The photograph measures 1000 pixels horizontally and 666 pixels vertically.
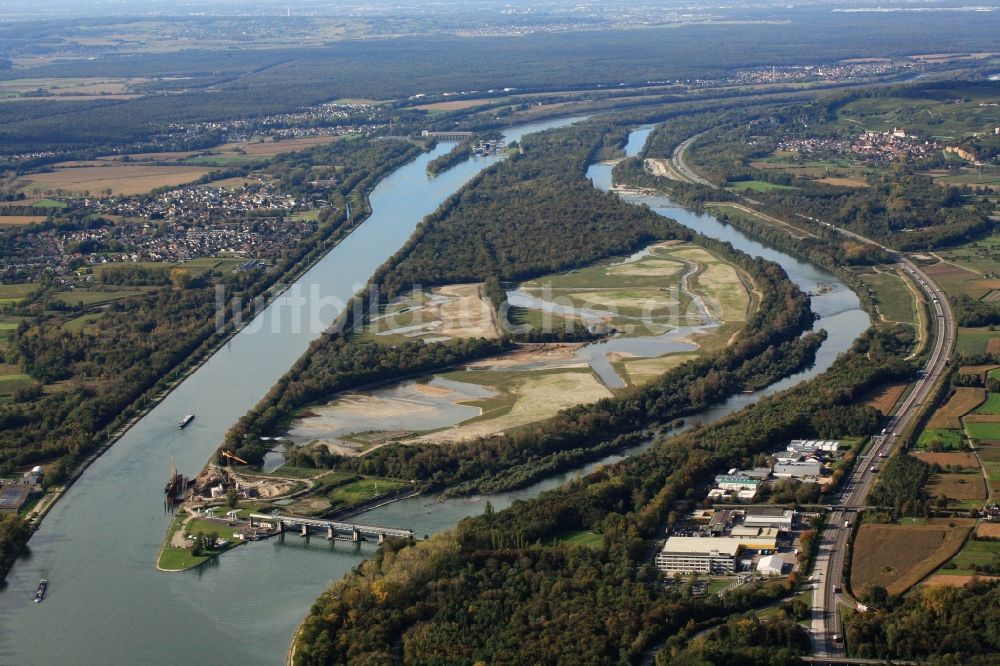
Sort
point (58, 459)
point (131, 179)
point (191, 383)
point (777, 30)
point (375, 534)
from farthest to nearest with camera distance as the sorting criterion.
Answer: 1. point (777, 30)
2. point (131, 179)
3. point (191, 383)
4. point (58, 459)
5. point (375, 534)

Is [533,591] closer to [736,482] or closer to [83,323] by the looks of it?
[736,482]

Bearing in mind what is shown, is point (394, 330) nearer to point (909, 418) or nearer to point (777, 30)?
point (909, 418)

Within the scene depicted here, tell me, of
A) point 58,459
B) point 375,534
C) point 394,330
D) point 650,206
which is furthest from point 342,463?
point 650,206

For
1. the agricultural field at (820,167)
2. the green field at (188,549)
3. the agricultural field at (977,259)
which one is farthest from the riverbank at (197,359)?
the agricultural field at (977,259)

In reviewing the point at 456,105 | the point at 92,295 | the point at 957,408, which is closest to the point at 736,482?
the point at 957,408

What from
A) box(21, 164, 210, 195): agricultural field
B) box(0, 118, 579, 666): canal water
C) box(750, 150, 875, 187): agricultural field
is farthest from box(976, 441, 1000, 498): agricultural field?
box(21, 164, 210, 195): agricultural field
